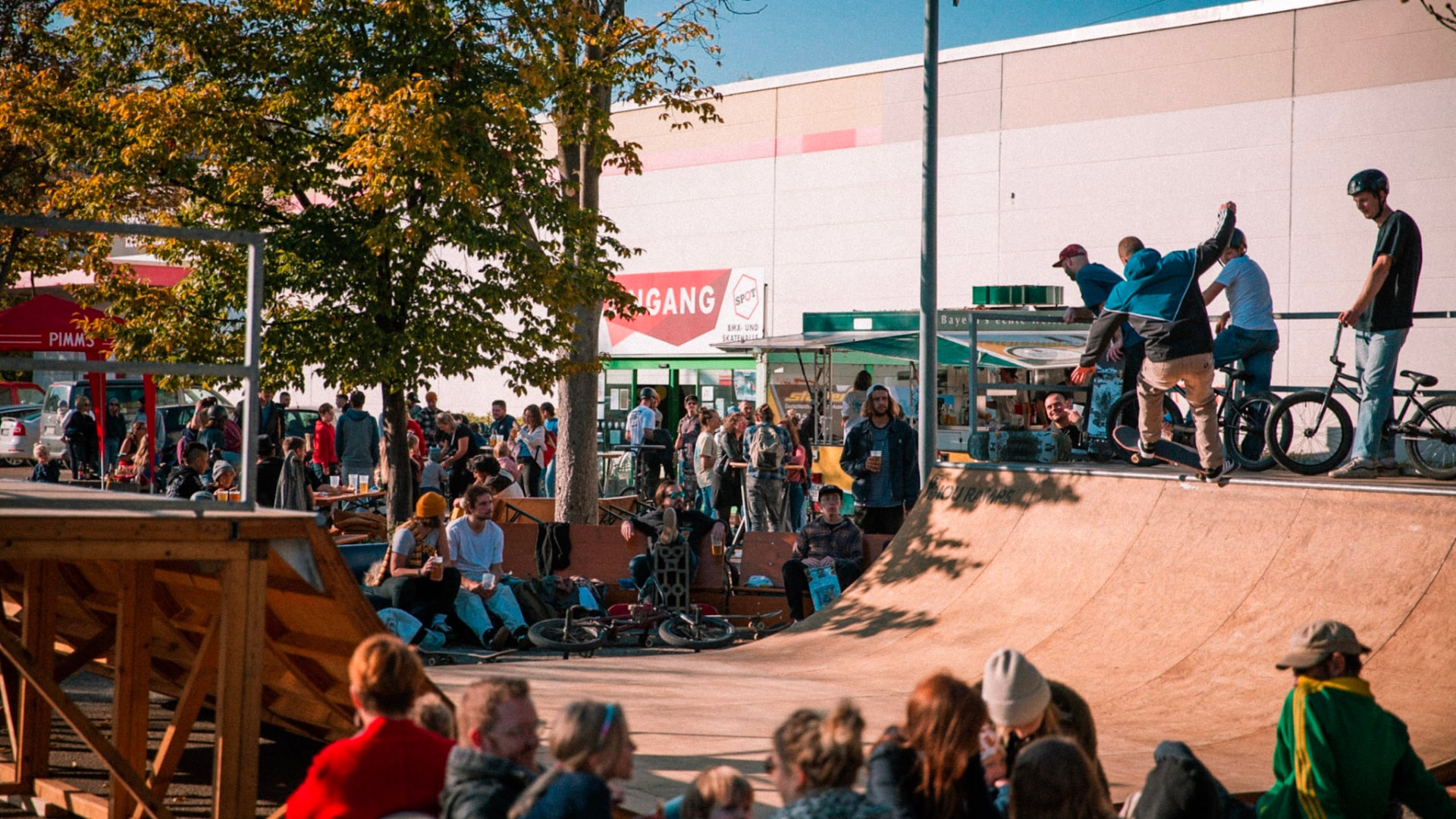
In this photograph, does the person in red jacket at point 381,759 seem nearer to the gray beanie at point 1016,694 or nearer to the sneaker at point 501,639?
the gray beanie at point 1016,694

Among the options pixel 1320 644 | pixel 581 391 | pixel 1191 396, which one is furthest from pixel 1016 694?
pixel 581 391

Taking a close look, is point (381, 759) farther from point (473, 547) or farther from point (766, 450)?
point (766, 450)

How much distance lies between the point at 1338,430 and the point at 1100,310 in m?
1.86

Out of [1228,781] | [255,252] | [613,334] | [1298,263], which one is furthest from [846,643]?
[613,334]

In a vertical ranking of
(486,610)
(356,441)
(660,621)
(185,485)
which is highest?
(356,441)

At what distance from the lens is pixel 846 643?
30.2 feet

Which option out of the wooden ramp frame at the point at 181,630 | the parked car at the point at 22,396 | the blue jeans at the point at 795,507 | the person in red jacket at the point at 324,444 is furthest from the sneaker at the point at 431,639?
the parked car at the point at 22,396

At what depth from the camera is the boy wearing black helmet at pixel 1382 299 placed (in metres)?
7.99

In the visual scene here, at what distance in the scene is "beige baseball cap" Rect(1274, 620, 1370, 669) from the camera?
4.21 meters

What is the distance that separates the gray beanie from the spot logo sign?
81.8 ft

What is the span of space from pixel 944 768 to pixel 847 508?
16.2 meters

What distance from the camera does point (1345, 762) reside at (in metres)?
4.17

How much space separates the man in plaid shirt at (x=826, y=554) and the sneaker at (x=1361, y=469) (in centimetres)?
399

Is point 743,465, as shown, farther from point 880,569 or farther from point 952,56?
point 952,56
